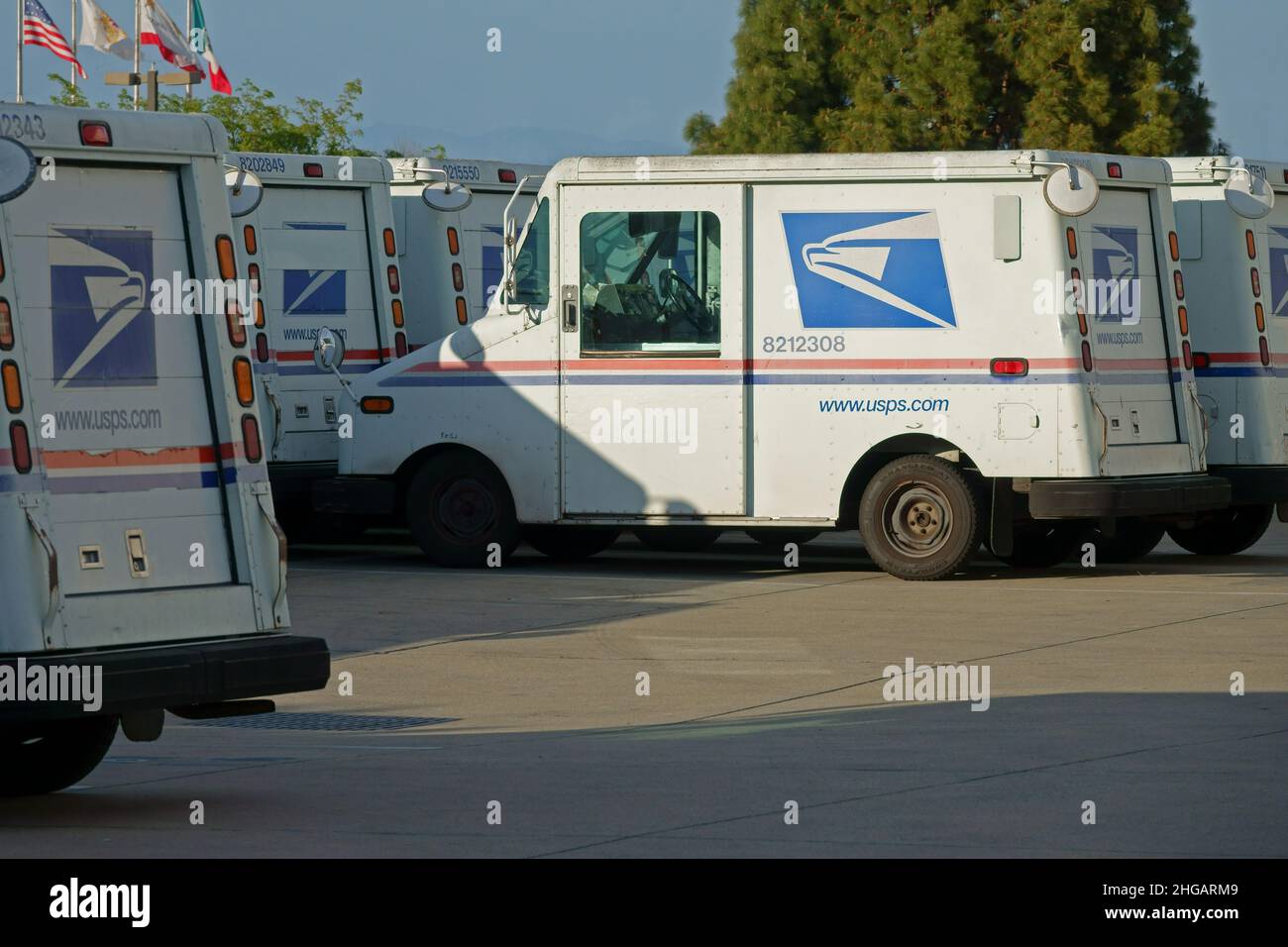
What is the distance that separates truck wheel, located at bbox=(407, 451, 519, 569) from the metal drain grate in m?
6.37

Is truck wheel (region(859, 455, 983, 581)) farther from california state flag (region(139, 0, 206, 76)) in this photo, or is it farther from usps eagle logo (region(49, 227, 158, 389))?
california state flag (region(139, 0, 206, 76))

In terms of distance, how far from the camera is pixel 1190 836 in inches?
299

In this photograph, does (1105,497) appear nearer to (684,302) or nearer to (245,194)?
(684,302)

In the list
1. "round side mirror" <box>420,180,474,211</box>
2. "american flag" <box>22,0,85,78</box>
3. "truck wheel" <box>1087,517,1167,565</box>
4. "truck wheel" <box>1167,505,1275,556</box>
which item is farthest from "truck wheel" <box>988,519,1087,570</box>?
"american flag" <box>22,0,85,78</box>

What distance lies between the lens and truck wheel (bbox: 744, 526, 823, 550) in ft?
59.0

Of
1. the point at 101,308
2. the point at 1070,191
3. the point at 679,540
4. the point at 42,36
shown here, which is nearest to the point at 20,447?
the point at 101,308

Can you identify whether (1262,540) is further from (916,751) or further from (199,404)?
(199,404)

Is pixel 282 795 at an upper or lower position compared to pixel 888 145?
lower

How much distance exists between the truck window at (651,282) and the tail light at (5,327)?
907 centimetres

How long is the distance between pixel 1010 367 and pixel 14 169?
30.9 feet

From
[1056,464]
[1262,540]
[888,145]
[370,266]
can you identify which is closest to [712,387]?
[1056,464]

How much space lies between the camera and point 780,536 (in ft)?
64.1

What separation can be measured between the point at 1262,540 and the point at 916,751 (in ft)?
39.9

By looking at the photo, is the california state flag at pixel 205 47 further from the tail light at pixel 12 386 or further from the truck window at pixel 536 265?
the tail light at pixel 12 386
